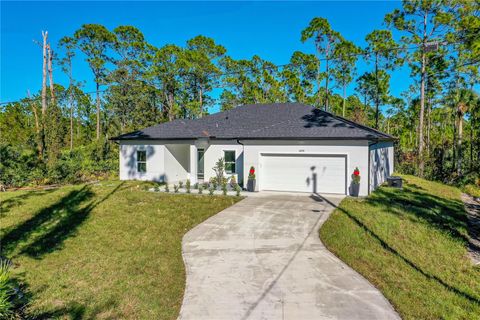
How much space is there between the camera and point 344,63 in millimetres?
34188

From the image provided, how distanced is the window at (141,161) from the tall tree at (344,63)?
77.7ft

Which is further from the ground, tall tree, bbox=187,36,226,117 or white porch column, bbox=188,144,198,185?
tall tree, bbox=187,36,226,117

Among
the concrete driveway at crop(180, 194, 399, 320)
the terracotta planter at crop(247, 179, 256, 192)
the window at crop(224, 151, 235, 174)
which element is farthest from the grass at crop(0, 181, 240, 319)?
the window at crop(224, 151, 235, 174)

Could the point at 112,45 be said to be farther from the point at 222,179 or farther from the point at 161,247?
the point at 161,247

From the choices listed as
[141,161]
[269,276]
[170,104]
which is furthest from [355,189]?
[170,104]

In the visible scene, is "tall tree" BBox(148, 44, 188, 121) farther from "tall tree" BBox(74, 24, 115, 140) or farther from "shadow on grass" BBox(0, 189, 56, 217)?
"shadow on grass" BBox(0, 189, 56, 217)

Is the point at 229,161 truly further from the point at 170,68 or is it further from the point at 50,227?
the point at 170,68

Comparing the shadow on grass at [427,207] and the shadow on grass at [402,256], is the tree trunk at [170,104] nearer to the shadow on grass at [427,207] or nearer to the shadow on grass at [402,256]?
the shadow on grass at [427,207]

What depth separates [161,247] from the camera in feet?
24.6

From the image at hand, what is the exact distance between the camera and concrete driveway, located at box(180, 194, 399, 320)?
4551 mm

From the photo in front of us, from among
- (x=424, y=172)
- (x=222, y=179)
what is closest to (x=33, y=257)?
(x=222, y=179)

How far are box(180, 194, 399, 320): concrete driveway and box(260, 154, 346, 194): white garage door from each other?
15.0 feet

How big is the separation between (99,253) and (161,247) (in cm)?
144

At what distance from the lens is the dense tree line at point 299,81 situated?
22.1 metres
